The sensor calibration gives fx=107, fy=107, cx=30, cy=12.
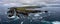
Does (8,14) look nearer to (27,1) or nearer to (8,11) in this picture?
(8,11)

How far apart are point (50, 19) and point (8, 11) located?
58 centimetres

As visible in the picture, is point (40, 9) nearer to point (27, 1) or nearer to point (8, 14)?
point (27, 1)

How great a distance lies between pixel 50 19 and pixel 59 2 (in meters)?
0.26

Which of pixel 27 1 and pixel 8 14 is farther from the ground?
pixel 27 1

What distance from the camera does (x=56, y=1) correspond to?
56.3 inches

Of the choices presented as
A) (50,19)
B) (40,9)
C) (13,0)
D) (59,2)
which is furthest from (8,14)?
(59,2)

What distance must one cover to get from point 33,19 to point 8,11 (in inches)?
14.2

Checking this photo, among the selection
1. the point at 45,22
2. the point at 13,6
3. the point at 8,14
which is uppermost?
the point at 13,6

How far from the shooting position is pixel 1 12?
1.45m

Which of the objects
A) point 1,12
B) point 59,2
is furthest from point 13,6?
point 59,2

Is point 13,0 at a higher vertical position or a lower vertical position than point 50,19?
higher

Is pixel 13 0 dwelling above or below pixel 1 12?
above

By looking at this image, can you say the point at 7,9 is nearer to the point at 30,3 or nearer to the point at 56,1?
the point at 30,3

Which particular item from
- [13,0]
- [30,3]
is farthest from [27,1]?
[13,0]
